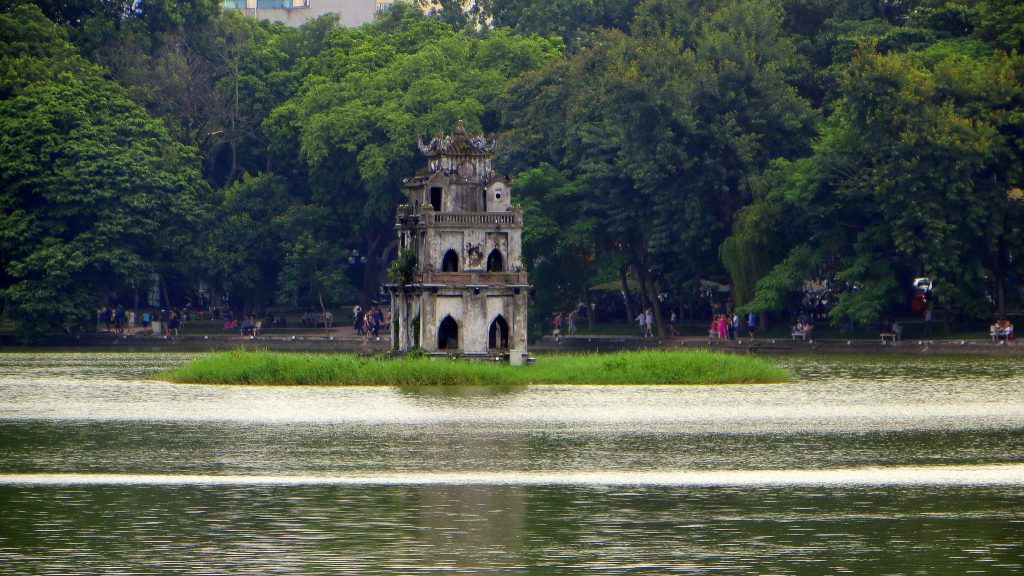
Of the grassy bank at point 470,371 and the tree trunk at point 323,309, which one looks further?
the tree trunk at point 323,309

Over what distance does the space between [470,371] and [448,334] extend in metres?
8.29

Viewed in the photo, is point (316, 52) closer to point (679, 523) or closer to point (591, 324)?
point (591, 324)

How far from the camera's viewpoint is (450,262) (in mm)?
64875

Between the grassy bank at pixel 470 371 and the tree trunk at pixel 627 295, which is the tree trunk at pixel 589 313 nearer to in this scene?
the tree trunk at pixel 627 295

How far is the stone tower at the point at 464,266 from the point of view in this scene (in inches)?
2514

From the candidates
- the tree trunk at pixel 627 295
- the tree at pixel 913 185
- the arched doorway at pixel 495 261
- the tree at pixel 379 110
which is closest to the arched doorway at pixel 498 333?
the arched doorway at pixel 495 261

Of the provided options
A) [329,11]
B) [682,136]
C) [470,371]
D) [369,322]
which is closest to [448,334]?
[470,371]

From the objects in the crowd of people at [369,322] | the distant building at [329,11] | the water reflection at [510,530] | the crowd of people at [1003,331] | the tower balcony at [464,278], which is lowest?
the water reflection at [510,530]

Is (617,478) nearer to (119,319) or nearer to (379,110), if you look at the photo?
(379,110)

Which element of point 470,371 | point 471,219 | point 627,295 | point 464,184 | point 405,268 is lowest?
point 470,371

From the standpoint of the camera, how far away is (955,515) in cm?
2900

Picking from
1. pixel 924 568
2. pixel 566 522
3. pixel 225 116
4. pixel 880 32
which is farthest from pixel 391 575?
Answer: pixel 225 116

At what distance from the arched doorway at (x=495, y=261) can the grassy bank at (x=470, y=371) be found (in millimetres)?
6043

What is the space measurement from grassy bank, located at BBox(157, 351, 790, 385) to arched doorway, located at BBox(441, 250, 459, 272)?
593cm
